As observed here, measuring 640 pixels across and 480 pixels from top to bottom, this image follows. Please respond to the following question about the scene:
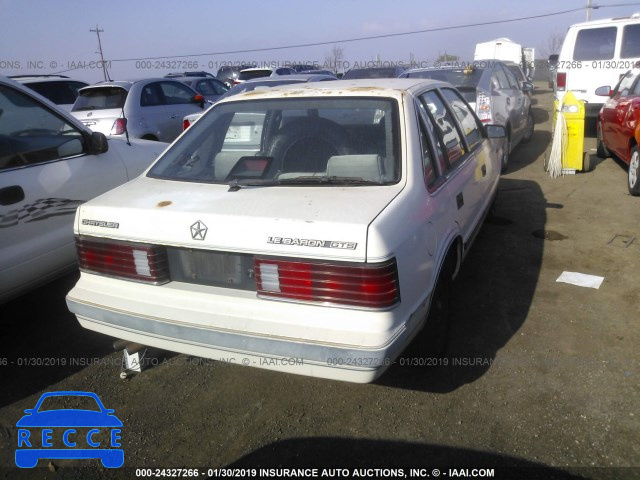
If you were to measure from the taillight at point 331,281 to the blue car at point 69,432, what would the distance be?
119 cm

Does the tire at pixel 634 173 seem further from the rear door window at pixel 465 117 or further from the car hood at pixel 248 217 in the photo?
the car hood at pixel 248 217

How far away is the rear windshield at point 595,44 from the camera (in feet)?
31.8

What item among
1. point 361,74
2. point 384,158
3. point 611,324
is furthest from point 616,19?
point 384,158

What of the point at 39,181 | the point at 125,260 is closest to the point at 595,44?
the point at 39,181

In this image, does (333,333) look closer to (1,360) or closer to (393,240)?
(393,240)

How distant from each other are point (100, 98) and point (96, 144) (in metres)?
4.92

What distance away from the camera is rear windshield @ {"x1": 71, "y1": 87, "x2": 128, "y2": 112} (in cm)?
827

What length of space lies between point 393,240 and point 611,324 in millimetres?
2090

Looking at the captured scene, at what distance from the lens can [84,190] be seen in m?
3.92

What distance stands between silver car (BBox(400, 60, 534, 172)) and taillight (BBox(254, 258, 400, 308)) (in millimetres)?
5721

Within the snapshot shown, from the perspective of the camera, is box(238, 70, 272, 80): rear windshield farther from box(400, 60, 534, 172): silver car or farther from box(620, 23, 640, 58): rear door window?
box(620, 23, 640, 58): rear door window

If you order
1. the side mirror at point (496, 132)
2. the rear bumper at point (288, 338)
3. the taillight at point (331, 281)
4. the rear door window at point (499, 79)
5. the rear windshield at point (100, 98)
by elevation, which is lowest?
the rear bumper at point (288, 338)

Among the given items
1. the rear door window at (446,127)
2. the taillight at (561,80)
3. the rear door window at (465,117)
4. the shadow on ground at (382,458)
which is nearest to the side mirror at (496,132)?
the rear door window at (465,117)

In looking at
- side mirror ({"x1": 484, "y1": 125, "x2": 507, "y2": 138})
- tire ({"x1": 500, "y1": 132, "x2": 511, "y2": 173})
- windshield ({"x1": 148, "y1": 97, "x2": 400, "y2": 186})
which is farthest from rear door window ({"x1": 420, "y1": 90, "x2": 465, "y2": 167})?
tire ({"x1": 500, "y1": 132, "x2": 511, "y2": 173})
